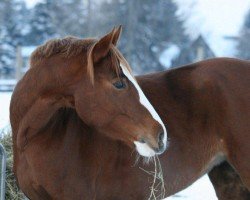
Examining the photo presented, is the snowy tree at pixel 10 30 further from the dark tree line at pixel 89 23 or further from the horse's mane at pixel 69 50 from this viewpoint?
the horse's mane at pixel 69 50

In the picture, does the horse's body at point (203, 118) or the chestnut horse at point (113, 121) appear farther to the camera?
the horse's body at point (203, 118)

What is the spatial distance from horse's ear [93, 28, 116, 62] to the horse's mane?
0.04 meters

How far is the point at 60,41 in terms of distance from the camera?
338 cm

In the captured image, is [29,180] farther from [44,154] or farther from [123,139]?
[123,139]

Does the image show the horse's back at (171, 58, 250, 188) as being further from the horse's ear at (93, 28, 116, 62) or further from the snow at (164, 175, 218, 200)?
the snow at (164, 175, 218, 200)

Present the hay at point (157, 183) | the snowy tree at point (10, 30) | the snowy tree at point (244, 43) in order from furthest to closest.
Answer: the snowy tree at point (244, 43) < the snowy tree at point (10, 30) < the hay at point (157, 183)

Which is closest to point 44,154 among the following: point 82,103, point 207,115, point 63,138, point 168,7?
point 63,138

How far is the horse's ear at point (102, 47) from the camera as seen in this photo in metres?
3.13

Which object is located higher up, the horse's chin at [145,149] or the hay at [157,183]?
the horse's chin at [145,149]

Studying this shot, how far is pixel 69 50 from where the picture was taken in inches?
130

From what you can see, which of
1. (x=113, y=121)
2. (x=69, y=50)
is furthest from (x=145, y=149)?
(x=69, y=50)

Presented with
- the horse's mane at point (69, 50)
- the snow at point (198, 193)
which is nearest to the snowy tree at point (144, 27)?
the snow at point (198, 193)

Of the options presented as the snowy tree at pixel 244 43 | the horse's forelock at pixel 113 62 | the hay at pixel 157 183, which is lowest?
the snowy tree at pixel 244 43

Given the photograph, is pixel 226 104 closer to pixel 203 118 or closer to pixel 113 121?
pixel 203 118
